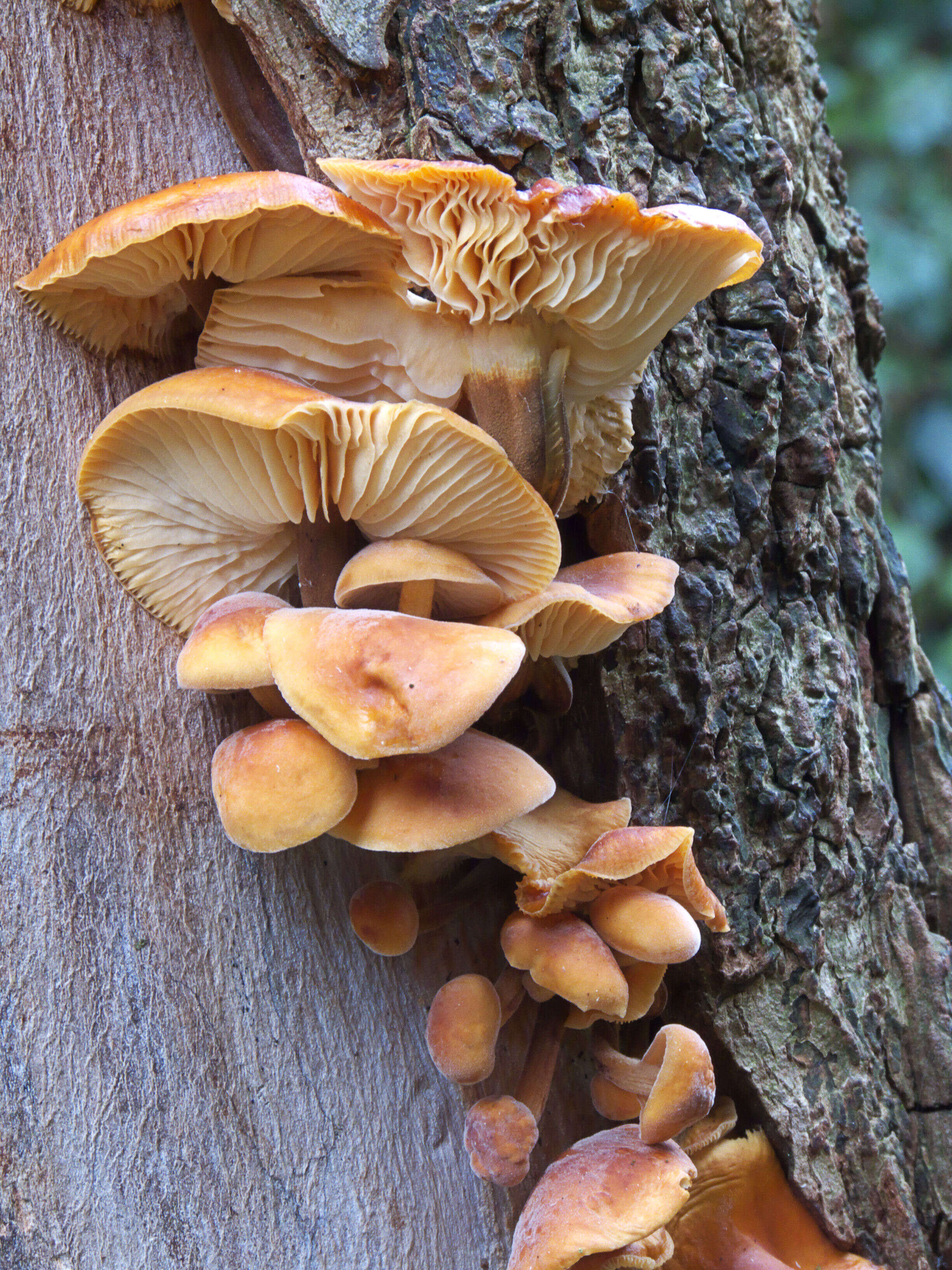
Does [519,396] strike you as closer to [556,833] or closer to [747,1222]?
[556,833]

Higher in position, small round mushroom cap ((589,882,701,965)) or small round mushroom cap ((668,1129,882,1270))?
small round mushroom cap ((589,882,701,965))

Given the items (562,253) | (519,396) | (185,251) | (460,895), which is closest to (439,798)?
(460,895)

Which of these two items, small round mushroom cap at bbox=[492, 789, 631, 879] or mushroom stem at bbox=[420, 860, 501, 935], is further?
mushroom stem at bbox=[420, 860, 501, 935]

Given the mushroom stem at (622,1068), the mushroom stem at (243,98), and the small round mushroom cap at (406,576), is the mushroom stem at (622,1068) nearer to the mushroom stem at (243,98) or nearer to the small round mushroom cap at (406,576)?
the small round mushroom cap at (406,576)

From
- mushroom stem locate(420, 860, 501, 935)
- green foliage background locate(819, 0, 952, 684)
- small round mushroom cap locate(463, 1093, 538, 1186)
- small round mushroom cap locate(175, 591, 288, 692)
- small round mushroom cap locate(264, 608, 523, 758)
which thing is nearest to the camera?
small round mushroom cap locate(264, 608, 523, 758)

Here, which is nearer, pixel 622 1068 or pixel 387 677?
pixel 387 677

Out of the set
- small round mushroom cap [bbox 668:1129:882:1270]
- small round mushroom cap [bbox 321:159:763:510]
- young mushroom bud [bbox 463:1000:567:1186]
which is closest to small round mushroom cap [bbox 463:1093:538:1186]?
young mushroom bud [bbox 463:1000:567:1186]

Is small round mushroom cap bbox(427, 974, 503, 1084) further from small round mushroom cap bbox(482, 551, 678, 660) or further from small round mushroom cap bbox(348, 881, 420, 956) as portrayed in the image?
small round mushroom cap bbox(482, 551, 678, 660)
